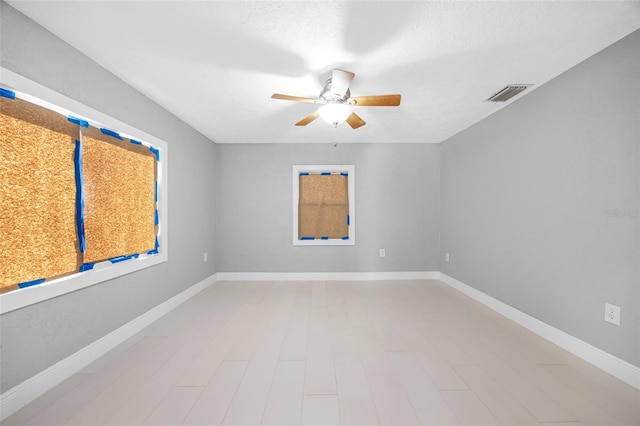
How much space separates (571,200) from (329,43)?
2232 millimetres

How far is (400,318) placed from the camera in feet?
8.72

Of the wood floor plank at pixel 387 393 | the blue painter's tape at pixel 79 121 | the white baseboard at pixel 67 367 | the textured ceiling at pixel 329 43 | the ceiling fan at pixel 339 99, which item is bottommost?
the wood floor plank at pixel 387 393

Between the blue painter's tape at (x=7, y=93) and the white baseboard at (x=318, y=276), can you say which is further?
the white baseboard at (x=318, y=276)

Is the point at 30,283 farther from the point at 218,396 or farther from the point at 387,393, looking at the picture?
the point at 387,393

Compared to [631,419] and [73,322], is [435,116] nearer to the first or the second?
[631,419]

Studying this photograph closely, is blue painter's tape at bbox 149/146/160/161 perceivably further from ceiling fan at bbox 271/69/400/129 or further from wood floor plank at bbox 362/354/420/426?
wood floor plank at bbox 362/354/420/426

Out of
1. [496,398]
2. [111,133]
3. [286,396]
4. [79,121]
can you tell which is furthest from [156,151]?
[496,398]

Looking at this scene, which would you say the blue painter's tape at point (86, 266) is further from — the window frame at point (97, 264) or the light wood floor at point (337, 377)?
the light wood floor at point (337, 377)

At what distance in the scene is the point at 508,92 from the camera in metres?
2.35

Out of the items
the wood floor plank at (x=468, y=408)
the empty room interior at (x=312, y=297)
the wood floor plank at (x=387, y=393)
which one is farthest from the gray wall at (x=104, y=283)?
the wood floor plank at (x=468, y=408)

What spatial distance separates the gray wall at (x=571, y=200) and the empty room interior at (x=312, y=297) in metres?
0.02

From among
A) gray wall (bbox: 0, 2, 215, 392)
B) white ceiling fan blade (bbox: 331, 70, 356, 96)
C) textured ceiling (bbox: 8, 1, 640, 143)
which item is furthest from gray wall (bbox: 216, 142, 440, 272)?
white ceiling fan blade (bbox: 331, 70, 356, 96)

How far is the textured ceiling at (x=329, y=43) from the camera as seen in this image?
1406 millimetres

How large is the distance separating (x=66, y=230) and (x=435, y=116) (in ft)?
11.6
